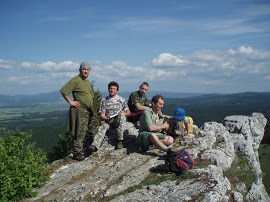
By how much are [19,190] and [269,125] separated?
151m

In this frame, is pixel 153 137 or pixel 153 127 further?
pixel 153 127

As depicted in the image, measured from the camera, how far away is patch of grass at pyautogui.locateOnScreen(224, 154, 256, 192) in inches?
478

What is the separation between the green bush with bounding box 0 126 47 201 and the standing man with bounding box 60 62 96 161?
182 cm

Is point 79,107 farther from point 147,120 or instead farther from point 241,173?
point 241,173

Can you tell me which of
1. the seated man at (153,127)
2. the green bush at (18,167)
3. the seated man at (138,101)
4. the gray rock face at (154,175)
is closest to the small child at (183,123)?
the gray rock face at (154,175)

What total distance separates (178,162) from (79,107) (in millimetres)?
5689

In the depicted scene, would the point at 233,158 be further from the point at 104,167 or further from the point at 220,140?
the point at 104,167

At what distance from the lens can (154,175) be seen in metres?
10.9

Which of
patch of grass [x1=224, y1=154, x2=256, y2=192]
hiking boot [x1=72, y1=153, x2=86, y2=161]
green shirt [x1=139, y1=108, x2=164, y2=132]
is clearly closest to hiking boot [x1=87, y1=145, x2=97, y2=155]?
hiking boot [x1=72, y1=153, x2=86, y2=161]

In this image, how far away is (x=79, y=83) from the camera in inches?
523

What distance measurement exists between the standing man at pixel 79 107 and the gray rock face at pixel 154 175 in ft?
3.44

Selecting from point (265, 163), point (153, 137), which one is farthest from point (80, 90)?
point (265, 163)

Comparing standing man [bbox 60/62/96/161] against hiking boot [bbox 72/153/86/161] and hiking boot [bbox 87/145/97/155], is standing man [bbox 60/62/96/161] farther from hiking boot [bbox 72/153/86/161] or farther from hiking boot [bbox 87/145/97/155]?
hiking boot [bbox 87/145/97/155]

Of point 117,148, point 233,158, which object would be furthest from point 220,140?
point 117,148
